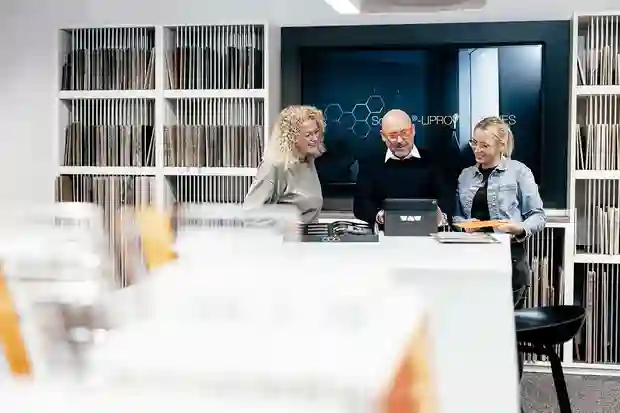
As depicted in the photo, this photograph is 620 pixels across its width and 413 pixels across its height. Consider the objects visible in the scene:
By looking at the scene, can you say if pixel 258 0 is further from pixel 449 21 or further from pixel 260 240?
pixel 260 240

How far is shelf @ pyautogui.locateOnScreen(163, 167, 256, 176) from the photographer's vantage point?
449 cm

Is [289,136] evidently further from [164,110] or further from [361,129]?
[164,110]

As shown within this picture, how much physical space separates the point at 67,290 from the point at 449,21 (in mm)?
3824

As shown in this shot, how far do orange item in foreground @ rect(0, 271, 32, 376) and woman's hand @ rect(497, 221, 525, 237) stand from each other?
2.47 m

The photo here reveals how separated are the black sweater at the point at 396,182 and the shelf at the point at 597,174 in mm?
988

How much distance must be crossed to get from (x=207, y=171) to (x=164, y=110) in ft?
1.44

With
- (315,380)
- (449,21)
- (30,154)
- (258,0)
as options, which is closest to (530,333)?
(315,380)

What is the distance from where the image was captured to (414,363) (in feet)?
3.10

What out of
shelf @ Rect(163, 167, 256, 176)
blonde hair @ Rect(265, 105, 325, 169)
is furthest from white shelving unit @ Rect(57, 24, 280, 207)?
blonde hair @ Rect(265, 105, 325, 169)

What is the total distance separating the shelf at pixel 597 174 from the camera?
4.28m

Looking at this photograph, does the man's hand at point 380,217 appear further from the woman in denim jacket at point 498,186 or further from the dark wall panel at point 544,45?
the dark wall panel at point 544,45

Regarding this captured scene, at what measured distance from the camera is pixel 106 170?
183 inches

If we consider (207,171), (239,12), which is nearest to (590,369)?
(207,171)

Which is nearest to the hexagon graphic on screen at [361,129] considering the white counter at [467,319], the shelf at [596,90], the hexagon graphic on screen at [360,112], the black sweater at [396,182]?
the hexagon graphic on screen at [360,112]
